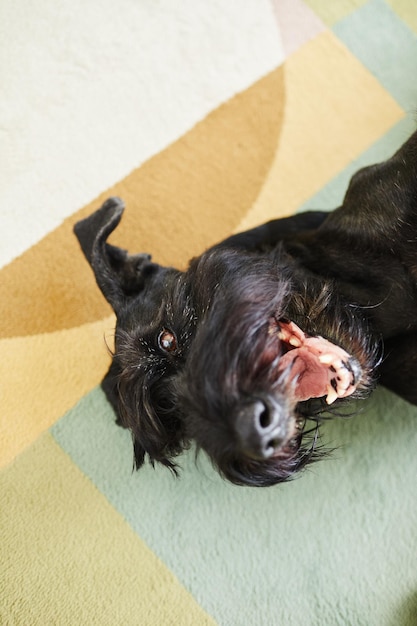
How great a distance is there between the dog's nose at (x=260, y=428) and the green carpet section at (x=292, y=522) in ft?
3.40

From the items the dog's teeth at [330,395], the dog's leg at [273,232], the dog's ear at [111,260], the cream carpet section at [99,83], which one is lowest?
the dog's teeth at [330,395]

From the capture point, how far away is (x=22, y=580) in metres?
2.38

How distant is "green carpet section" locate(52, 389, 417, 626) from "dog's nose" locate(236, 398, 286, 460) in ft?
3.40

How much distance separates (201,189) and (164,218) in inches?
9.4

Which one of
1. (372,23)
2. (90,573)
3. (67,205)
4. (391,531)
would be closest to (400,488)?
(391,531)

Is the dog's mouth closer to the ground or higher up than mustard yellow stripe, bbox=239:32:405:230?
closer to the ground

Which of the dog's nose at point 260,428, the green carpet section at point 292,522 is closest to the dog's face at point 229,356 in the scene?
the dog's nose at point 260,428

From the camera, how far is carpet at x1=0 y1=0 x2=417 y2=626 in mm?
2363

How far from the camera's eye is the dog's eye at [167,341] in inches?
73.3

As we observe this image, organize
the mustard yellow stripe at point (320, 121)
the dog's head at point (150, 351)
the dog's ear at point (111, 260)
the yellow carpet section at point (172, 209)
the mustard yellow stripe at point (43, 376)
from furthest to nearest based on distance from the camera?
1. the mustard yellow stripe at point (320, 121)
2. the yellow carpet section at point (172, 209)
3. the mustard yellow stripe at point (43, 376)
4. the dog's ear at point (111, 260)
5. the dog's head at point (150, 351)

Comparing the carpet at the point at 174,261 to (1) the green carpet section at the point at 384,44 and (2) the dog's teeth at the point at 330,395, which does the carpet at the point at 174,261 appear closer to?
(1) the green carpet section at the point at 384,44

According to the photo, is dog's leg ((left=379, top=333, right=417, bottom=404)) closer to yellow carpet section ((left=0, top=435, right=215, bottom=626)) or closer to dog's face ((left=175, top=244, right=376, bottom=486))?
dog's face ((left=175, top=244, right=376, bottom=486))

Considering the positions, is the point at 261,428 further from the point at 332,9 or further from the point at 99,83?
the point at 332,9

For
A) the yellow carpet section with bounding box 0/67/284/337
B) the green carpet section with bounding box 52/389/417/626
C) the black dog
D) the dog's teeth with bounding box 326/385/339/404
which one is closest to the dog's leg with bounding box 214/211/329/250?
the black dog
